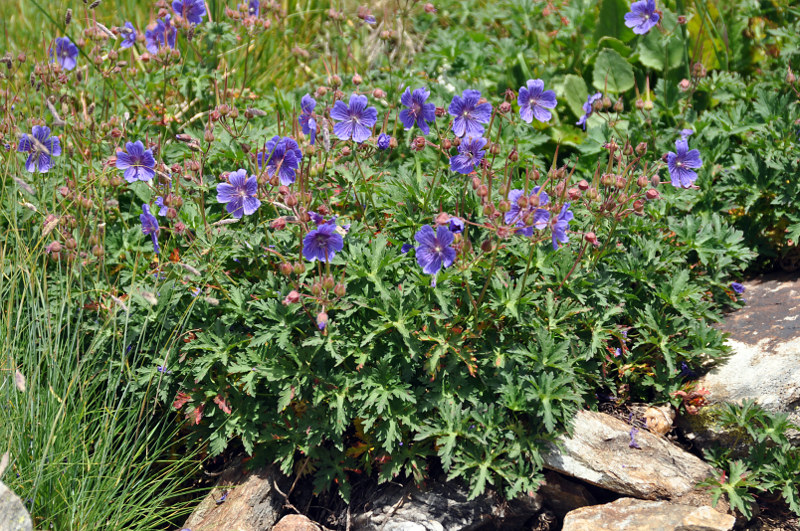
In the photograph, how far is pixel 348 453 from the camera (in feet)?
10.1

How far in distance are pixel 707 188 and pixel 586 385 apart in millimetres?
1509

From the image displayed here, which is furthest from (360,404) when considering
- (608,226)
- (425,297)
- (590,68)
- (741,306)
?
(590,68)

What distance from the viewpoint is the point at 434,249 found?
2.63m

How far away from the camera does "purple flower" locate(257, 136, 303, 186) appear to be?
2.92 metres

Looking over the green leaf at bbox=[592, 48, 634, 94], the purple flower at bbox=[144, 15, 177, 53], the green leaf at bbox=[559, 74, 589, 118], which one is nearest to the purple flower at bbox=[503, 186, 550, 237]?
the green leaf at bbox=[559, 74, 589, 118]

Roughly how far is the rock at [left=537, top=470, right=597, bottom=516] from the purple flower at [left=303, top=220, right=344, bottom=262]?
151 centimetres

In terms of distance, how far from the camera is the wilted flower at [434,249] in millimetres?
2559

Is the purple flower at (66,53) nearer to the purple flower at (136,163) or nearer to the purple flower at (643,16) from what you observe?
the purple flower at (136,163)

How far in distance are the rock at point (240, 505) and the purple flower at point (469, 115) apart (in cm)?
186

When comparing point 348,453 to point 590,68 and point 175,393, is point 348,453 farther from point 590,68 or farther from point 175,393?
point 590,68

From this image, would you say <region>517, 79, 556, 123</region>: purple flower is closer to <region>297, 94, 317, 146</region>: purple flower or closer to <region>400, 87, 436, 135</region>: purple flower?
<region>400, 87, 436, 135</region>: purple flower

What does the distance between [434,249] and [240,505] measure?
152 centimetres

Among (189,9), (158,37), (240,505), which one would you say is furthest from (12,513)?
(158,37)

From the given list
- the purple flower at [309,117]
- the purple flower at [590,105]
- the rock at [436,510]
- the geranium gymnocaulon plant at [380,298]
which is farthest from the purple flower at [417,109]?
the rock at [436,510]
